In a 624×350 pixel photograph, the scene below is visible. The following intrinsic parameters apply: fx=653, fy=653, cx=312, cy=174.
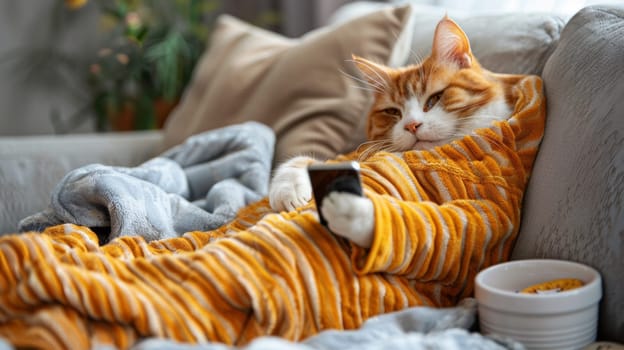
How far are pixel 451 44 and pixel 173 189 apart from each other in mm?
585

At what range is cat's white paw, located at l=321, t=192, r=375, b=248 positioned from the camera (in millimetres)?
791

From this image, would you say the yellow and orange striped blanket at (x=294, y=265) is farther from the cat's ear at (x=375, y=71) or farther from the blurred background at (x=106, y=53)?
the blurred background at (x=106, y=53)

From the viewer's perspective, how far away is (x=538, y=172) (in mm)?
973

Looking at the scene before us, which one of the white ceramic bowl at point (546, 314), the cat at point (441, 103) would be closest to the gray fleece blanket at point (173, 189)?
the cat at point (441, 103)

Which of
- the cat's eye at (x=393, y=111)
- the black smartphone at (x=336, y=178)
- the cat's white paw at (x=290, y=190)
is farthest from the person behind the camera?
the cat's eye at (x=393, y=111)

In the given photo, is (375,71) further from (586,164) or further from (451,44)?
(586,164)

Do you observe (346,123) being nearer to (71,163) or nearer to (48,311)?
(71,163)

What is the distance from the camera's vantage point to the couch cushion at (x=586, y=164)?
0.80 metres

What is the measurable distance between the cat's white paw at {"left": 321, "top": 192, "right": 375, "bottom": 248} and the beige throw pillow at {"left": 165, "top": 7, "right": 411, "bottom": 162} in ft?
2.06

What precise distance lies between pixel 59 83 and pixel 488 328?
108 inches

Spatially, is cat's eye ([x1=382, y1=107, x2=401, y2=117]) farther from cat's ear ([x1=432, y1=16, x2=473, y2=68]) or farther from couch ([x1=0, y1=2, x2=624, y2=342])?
couch ([x1=0, y1=2, x2=624, y2=342])

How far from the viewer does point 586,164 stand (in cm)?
87

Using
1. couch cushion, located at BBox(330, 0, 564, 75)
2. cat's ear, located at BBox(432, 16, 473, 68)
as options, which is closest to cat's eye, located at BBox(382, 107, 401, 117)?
cat's ear, located at BBox(432, 16, 473, 68)

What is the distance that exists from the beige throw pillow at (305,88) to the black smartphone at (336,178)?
621 millimetres
